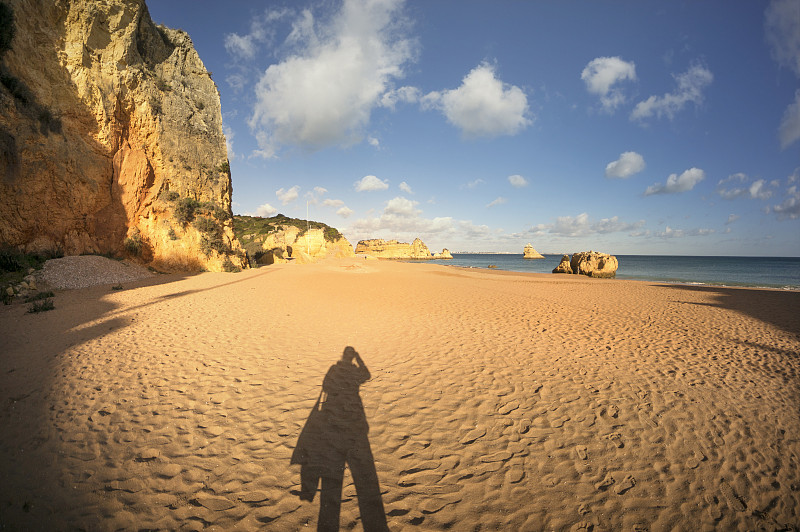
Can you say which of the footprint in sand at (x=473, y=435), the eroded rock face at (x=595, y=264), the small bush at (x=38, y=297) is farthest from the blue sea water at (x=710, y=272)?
the small bush at (x=38, y=297)

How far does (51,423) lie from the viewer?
156 inches

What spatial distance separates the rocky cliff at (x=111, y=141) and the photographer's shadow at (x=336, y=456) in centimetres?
2018

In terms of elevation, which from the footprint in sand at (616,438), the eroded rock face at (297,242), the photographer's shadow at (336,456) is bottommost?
the photographer's shadow at (336,456)

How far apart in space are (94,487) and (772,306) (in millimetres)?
25743

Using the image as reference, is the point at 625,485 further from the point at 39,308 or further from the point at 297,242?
the point at 297,242

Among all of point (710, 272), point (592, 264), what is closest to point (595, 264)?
point (592, 264)

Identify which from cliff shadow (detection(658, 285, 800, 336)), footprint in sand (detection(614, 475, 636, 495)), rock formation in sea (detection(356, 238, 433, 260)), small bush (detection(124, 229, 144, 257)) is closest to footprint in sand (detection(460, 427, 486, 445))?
footprint in sand (detection(614, 475, 636, 495))

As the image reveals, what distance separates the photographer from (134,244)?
63.4 ft

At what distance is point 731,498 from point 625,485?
1121mm

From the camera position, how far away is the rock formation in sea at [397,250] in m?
128

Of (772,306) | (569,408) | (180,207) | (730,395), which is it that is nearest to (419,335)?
(569,408)

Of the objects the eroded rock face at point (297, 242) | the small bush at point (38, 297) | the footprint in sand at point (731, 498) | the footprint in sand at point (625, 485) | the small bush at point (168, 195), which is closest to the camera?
the footprint in sand at point (731, 498)

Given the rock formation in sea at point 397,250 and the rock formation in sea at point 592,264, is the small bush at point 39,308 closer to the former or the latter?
the rock formation in sea at point 592,264

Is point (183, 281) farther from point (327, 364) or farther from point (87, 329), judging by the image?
point (327, 364)
